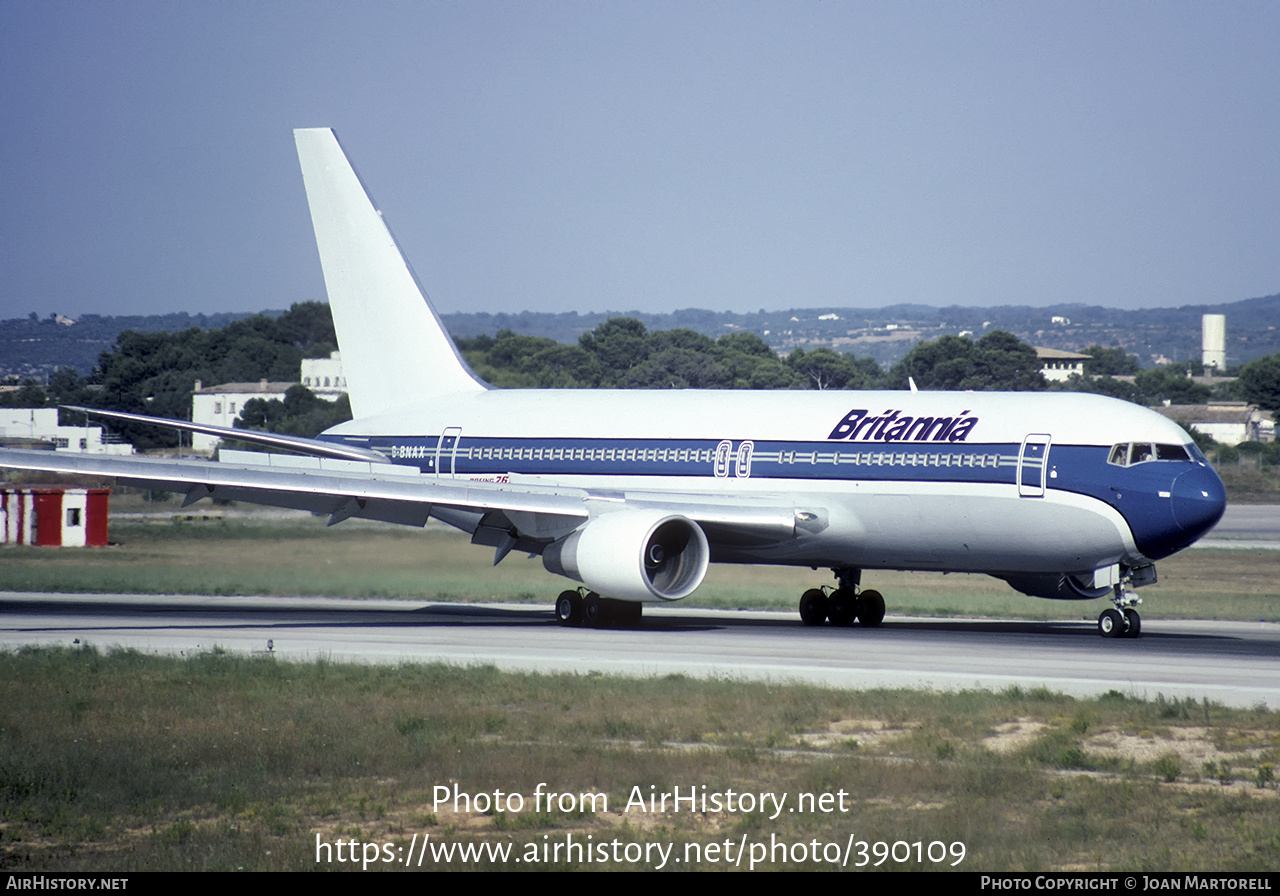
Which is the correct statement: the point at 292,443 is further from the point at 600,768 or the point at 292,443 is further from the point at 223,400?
the point at 223,400

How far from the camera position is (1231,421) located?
119m

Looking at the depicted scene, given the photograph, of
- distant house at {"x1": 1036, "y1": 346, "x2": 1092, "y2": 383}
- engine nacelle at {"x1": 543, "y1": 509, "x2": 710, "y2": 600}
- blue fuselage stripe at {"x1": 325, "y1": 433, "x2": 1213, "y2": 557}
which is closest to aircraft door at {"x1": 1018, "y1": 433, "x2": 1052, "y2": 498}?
blue fuselage stripe at {"x1": 325, "y1": 433, "x2": 1213, "y2": 557}

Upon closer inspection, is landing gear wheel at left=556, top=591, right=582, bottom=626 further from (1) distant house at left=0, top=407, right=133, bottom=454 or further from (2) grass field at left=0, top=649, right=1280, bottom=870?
(1) distant house at left=0, top=407, right=133, bottom=454

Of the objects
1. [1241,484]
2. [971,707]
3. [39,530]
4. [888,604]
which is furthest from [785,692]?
[1241,484]

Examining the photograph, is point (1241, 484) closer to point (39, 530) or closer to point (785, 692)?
point (39, 530)

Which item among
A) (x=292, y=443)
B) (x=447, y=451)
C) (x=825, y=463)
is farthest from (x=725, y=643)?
(x=292, y=443)

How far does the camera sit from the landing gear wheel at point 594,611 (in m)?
29.0

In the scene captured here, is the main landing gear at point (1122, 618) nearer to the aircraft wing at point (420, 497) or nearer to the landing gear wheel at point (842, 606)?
the landing gear wheel at point (842, 606)

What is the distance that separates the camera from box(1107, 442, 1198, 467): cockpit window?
25.7 metres

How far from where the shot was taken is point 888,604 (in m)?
37.0

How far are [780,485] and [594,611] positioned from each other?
4234 millimetres

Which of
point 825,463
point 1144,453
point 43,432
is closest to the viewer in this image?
point 1144,453

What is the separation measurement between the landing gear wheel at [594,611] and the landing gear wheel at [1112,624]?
9.02 metres
